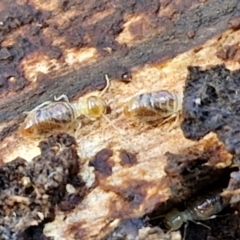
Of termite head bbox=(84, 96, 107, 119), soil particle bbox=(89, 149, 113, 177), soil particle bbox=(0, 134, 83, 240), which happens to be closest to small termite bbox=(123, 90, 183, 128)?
Answer: termite head bbox=(84, 96, 107, 119)

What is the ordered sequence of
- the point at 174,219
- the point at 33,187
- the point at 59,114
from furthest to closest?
the point at 59,114, the point at 174,219, the point at 33,187

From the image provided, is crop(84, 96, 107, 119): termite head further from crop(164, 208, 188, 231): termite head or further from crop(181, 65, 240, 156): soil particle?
crop(164, 208, 188, 231): termite head

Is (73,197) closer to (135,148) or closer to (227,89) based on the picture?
(135,148)

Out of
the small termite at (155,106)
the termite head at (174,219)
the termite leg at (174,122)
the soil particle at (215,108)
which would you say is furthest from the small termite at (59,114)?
the termite head at (174,219)

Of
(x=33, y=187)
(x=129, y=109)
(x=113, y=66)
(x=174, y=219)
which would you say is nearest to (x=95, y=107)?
(x=129, y=109)

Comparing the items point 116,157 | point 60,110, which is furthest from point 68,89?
point 116,157

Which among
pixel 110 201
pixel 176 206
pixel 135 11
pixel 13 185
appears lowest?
pixel 176 206

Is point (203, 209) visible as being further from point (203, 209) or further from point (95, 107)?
point (95, 107)
